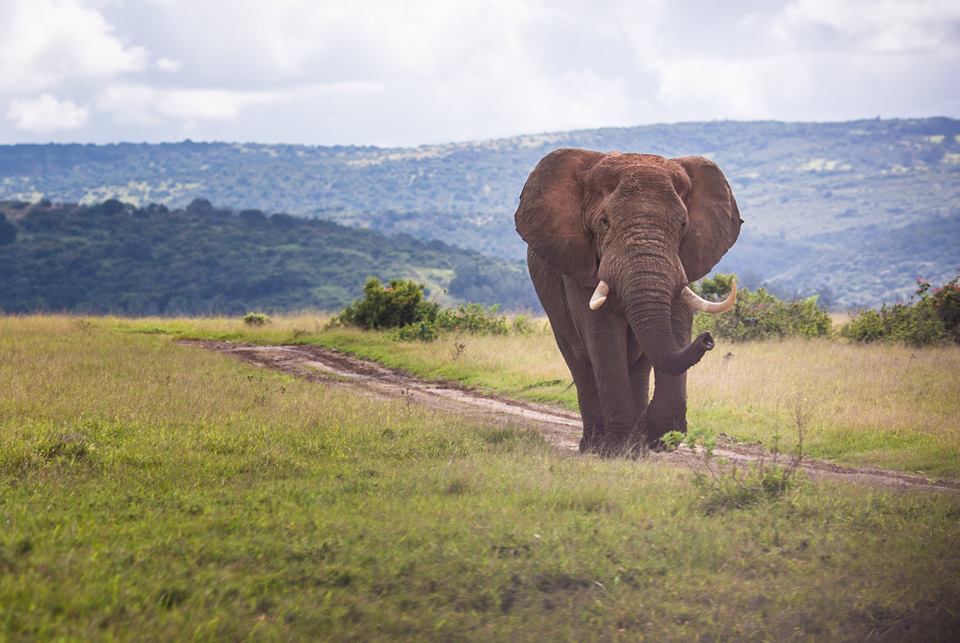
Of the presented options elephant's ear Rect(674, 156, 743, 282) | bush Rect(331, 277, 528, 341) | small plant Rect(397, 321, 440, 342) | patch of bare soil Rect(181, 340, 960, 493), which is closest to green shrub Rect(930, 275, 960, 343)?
bush Rect(331, 277, 528, 341)

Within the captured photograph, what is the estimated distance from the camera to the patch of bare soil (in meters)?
10.2

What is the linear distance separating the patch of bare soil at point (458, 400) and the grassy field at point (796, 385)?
1.50 feet

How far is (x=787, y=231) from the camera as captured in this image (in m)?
185

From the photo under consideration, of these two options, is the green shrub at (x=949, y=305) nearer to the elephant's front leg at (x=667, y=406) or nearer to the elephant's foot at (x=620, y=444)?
the elephant's front leg at (x=667, y=406)

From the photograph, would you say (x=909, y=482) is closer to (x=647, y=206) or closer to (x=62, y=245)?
(x=647, y=206)

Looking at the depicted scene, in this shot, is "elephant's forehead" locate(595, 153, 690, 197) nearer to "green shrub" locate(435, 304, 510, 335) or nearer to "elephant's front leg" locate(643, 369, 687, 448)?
"elephant's front leg" locate(643, 369, 687, 448)

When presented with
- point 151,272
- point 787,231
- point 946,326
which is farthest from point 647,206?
point 787,231

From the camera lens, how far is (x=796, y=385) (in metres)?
15.5

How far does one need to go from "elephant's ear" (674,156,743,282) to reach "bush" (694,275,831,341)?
11.4m

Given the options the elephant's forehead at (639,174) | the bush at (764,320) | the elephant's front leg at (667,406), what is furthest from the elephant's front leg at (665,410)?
the bush at (764,320)

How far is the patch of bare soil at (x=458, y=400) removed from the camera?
10.2 m

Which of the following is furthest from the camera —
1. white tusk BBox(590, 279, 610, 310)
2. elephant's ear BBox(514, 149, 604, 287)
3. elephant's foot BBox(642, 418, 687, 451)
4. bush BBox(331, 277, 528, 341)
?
bush BBox(331, 277, 528, 341)

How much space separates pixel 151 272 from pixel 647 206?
82.2 meters

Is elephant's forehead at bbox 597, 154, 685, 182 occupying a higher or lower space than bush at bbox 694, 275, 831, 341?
higher
